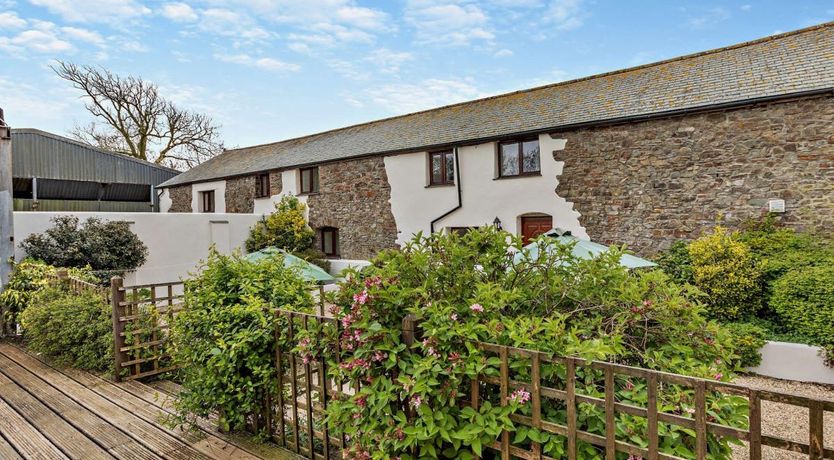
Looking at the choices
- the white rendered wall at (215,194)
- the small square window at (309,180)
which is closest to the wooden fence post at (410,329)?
the small square window at (309,180)

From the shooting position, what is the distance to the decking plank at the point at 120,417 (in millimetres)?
3457

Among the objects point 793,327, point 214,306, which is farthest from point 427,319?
point 793,327

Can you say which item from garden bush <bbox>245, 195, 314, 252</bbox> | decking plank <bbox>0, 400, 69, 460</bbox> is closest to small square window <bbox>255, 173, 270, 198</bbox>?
garden bush <bbox>245, 195, 314, 252</bbox>

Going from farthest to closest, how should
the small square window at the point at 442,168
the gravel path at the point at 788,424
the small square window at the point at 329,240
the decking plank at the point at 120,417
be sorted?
the small square window at the point at 329,240 → the small square window at the point at 442,168 → the gravel path at the point at 788,424 → the decking plank at the point at 120,417

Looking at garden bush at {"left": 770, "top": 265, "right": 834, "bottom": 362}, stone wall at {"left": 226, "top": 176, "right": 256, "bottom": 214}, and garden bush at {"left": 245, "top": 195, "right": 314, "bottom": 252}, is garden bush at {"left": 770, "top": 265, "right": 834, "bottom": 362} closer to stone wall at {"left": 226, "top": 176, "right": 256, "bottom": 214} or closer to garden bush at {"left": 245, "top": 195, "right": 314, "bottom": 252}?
garden bush at {"left": 245, "top": 195, "right": 314, "bottom": 252}

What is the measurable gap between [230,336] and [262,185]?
53.8 feet

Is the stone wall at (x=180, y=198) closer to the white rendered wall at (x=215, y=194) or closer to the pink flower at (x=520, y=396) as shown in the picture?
the white rendered wall at (x=215, y=194)

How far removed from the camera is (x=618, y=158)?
415 inches

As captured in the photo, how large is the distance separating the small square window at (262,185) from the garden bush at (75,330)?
1257 centimetres

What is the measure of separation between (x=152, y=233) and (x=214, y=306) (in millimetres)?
12118

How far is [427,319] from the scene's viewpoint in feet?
8.06

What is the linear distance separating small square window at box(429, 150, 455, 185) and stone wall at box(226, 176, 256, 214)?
8.99 m

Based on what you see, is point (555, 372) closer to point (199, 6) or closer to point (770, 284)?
point (770, 284)

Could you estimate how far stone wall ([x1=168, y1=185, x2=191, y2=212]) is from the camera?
21.3 metres
